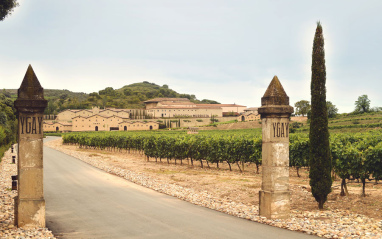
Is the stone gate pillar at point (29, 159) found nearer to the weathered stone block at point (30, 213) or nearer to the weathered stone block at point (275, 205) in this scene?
the weathered stone block at point (30, 213)

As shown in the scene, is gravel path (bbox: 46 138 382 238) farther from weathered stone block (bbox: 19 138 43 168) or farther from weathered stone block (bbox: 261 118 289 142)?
weathered stone block (bbox: 19 138 43 168)

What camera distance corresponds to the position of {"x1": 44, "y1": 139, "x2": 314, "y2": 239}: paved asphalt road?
31.1 feet

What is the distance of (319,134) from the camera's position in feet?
39.5

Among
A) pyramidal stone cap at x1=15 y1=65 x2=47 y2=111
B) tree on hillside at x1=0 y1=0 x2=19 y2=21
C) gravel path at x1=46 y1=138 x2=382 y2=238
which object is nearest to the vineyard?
gravel path at x1=46 y1=138 x2=382 y2=238

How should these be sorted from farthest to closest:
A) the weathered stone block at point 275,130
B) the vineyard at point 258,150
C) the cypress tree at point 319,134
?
the vineyard at point 258,150, the cypress tree at point 319,134, the weathered stone block at point 275,130

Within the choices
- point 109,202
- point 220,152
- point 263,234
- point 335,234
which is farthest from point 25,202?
point 220,152

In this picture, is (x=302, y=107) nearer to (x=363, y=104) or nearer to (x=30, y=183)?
(x=363, y=104)

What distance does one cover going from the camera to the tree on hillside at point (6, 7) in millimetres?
16905

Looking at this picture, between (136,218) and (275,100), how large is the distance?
18.8ft

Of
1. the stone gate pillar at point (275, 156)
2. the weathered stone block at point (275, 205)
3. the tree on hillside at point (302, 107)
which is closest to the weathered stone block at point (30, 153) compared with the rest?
the stone gate pillar at point (275, 156)

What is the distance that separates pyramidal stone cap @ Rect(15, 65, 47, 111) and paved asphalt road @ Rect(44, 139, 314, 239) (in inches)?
137

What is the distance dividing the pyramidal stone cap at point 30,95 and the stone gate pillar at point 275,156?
6628 millimetres

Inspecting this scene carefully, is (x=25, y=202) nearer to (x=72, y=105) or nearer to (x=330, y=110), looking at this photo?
(x=330, y=110)

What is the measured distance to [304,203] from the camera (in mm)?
13570
